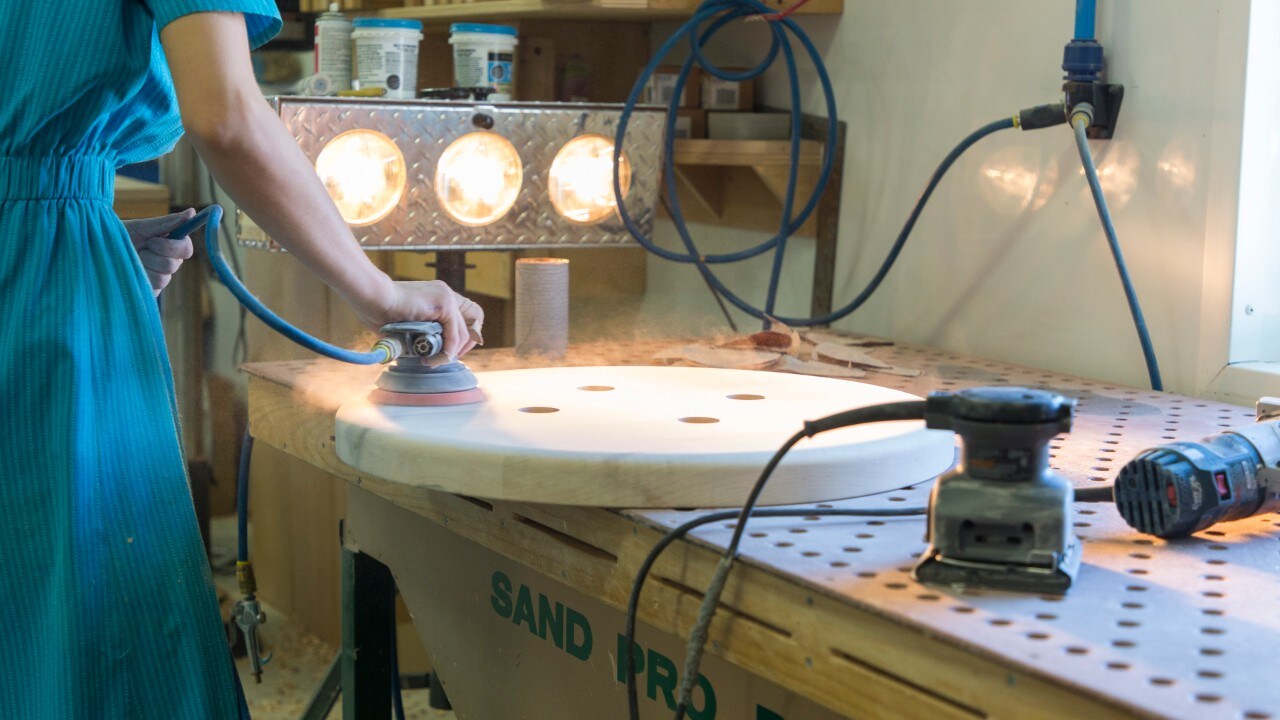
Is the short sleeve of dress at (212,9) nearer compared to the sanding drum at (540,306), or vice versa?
the short sleeve of dress at (212,9)

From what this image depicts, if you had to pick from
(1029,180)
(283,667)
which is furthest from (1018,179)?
(283,667)

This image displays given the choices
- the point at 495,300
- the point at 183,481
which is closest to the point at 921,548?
the point at 183,481

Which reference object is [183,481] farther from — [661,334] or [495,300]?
[495,300]

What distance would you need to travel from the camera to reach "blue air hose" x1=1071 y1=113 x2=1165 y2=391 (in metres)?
1.57

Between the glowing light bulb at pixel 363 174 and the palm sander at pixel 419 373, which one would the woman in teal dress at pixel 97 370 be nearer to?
the palm sander at pixel 419 373

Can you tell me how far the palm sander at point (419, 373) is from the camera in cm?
122

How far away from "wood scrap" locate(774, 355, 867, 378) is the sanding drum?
11.3 inches

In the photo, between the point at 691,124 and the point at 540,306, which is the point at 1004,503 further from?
the point at 691,124

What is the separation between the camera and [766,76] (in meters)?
2.29

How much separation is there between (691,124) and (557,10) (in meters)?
0.30

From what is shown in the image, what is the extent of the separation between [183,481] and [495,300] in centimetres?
156

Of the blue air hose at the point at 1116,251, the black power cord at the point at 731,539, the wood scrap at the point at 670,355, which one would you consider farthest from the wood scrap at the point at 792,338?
the black power cord at the point at 731,539

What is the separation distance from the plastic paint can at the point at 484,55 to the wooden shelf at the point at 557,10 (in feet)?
0.76

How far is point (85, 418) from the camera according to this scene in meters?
1.11
